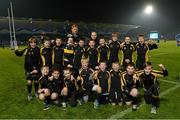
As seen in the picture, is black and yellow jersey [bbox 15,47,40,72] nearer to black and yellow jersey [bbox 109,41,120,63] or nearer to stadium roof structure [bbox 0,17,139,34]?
black and yellow jersey [bbox 109,41,120,63]

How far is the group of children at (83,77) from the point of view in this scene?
25.6 feet

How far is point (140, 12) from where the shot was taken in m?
79.6

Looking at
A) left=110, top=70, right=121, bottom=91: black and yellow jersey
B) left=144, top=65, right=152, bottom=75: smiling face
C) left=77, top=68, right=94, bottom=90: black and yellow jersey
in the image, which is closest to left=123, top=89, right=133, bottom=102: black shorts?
left=110, top=70, right=121, bottom=91: black and yellow jersey

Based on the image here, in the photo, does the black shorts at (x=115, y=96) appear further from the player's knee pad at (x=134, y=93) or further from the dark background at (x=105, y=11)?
the dark background at (x=105, y=11)

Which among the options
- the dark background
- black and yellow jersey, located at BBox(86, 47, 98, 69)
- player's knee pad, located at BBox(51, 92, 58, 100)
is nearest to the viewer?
player's knee pad, located at BBox(51, 92, 58, 100)

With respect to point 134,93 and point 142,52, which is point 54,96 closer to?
point 134,93

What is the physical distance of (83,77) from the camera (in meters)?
8.48

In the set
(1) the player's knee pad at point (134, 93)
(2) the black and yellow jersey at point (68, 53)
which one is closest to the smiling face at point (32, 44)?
(2) the black and yellow jersey at point (68, 53)

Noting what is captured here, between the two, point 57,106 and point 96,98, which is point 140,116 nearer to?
point 96,98

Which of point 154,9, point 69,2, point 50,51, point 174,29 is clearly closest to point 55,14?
point 69,2

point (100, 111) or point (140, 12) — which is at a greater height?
point (140, 12)

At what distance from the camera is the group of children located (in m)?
7.79

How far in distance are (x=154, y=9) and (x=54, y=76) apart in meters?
78.1

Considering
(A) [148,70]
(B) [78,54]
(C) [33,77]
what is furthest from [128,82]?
(C) [33,77]
